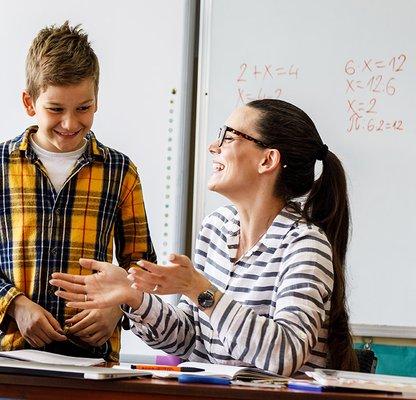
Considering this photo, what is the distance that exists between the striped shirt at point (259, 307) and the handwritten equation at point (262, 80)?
2.19ft

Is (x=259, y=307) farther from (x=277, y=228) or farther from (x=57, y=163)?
(x=57, y=163)

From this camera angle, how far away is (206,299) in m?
1.48

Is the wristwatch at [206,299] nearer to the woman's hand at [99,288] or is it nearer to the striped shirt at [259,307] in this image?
the striped shirt at [259,307]

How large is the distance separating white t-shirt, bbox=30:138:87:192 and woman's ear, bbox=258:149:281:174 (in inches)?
16.2

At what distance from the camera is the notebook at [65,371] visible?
1.16 metres

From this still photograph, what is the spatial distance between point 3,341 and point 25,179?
0.35 meters

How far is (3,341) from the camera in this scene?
5.88 ft

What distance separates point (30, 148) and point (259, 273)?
579 millimetres

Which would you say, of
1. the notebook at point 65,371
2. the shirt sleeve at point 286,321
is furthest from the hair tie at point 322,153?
the notebook at point 65,371

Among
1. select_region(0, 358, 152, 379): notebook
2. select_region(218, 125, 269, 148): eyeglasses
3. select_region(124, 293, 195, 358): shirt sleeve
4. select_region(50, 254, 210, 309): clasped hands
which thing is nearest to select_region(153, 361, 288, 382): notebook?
select_region(0, 358, 152, 379): notebook

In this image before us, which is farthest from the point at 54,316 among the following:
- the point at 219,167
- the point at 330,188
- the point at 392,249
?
the point at 392,249

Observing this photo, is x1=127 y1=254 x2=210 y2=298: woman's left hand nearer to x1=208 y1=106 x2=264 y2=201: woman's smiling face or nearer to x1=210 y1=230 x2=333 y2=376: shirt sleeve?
x1=210 y1=230 x2=333 y2=376: shirt sleeve

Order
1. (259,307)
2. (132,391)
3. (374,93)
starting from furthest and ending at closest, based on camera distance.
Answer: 1. (374,93)
2. (259,307)
3. (132,391)

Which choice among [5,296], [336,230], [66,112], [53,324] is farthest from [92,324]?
[336,230]
